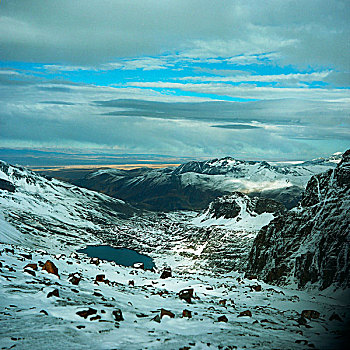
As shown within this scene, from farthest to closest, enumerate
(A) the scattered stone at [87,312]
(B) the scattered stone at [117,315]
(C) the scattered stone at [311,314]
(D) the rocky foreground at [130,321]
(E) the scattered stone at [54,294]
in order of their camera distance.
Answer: (C) the scattered stone at [311,314] → (E) the scattered stone at [54,294] → (B) the scattered stone at [117,315] → (A) the scattered stone at [87,312] → (D) the rocky foreground at [130,321]

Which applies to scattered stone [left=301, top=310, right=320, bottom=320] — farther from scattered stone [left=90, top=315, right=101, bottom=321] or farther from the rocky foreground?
scattered stone [left=90, top=315, right=101, bottom=321]

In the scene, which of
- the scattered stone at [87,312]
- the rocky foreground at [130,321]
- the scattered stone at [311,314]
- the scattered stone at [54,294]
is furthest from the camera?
the scattered stone at [311,314]

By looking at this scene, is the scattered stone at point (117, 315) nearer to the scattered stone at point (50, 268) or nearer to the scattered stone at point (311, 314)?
the scattered stone at point (50, 268)

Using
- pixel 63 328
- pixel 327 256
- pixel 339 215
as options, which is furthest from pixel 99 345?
pixel 339 215

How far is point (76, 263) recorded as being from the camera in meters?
45.6

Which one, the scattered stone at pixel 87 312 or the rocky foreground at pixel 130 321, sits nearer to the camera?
the rocky foreground at pixel 130 321

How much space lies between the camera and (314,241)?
70.1 metres

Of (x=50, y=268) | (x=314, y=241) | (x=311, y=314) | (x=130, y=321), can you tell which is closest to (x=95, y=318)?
(x=130, y=321)

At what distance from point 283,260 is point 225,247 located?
3903 inches

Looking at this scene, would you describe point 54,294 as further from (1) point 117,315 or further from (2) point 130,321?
(2) point 130,321

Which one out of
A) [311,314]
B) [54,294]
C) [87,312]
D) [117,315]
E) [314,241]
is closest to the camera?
[87,312]

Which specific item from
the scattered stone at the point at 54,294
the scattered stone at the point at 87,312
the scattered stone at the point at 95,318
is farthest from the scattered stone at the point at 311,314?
the scattered stone at the point at 54,294

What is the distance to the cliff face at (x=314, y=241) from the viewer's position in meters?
58.2

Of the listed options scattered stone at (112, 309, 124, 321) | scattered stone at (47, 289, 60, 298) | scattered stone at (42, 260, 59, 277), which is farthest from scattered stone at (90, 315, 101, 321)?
scattered stone at (42, 260, 59, 277)
